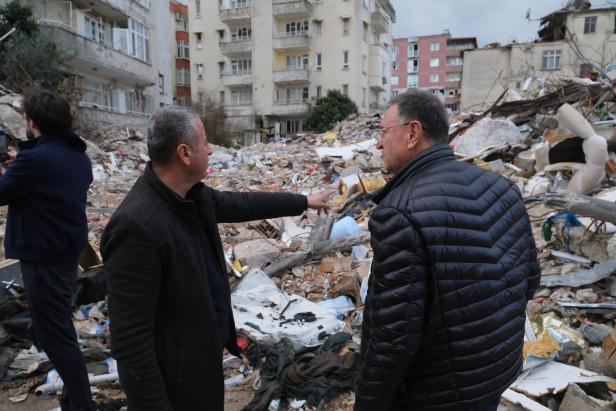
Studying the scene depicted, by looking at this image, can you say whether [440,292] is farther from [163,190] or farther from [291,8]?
[291,8]

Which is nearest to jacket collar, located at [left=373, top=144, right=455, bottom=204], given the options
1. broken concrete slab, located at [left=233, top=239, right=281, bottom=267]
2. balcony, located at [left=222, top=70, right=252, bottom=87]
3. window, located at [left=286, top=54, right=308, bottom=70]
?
broken concrete slab, located at [left=233, top=239, right=281, bottom=267]

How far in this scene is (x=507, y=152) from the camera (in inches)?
339

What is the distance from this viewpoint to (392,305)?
1.33m

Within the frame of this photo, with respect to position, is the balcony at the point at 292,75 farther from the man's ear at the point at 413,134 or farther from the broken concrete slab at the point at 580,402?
the man's ear at the point at 413,134

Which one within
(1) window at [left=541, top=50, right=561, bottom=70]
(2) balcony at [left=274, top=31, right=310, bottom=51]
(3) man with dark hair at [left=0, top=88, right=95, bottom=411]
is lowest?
(3) man with dark hair at [left=0, top=88, right=95, bottom=411]

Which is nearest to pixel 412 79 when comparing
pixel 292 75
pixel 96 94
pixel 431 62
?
pixel 431 62

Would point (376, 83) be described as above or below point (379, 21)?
below

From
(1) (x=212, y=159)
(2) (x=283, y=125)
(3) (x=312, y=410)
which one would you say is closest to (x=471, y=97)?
(2) (x=283, y=125)

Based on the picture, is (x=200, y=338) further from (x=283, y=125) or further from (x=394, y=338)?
(x=283, y=125)

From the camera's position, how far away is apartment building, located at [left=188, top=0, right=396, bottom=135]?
3247 centimetres

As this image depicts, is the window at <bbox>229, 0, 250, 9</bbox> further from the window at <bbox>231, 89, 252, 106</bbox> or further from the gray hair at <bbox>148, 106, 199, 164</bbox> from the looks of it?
the gray hair at <bbox>148, 106, 199, 164</bbox>

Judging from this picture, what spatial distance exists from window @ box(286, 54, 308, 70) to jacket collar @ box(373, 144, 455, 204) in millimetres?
33702

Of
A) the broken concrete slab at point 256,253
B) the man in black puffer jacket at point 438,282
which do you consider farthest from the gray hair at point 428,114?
the broken concrete slab at point 256,253

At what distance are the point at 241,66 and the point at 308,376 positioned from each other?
34.9 metres
